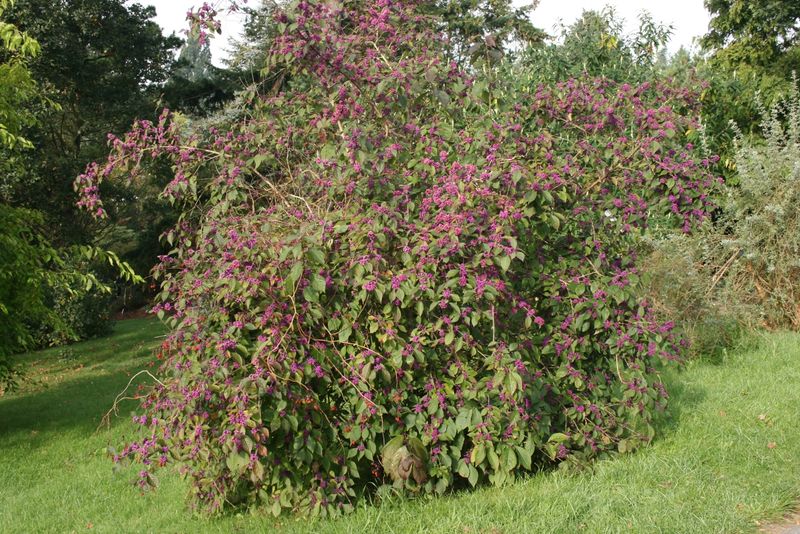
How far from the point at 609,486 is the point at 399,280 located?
5.68 ft

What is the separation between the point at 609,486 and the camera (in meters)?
4.13

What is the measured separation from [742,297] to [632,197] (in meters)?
4.62

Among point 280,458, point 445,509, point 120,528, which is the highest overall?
point 280,458

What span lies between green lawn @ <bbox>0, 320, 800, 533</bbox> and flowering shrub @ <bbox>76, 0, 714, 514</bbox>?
9.3 inches

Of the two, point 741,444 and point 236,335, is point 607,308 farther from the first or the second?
point 236,335

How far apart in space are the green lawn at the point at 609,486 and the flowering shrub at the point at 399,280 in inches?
9.3

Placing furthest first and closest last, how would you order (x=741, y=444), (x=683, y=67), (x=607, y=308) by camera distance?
(x=683, y=67), (x=741, y=444), (x=607, y=308)

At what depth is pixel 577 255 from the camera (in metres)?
4.71

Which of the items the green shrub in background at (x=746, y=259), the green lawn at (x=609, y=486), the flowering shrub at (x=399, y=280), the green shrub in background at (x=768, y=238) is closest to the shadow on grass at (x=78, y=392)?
the green lawn at (x=609, y=486)

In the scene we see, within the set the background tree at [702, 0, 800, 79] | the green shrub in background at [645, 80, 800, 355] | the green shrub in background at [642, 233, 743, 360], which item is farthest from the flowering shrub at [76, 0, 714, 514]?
the background tree at [702, 0, 800, 79]

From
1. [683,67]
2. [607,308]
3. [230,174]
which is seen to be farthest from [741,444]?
[683,67]

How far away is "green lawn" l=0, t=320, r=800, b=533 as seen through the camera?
3.74m

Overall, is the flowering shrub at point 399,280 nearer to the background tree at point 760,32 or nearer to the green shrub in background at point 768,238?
the green shrub in background at point 768,238

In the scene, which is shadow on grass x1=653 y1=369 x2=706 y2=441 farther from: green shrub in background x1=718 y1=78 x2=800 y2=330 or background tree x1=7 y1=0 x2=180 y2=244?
background tree x1=7 y1=0 x2=180 y2=244
